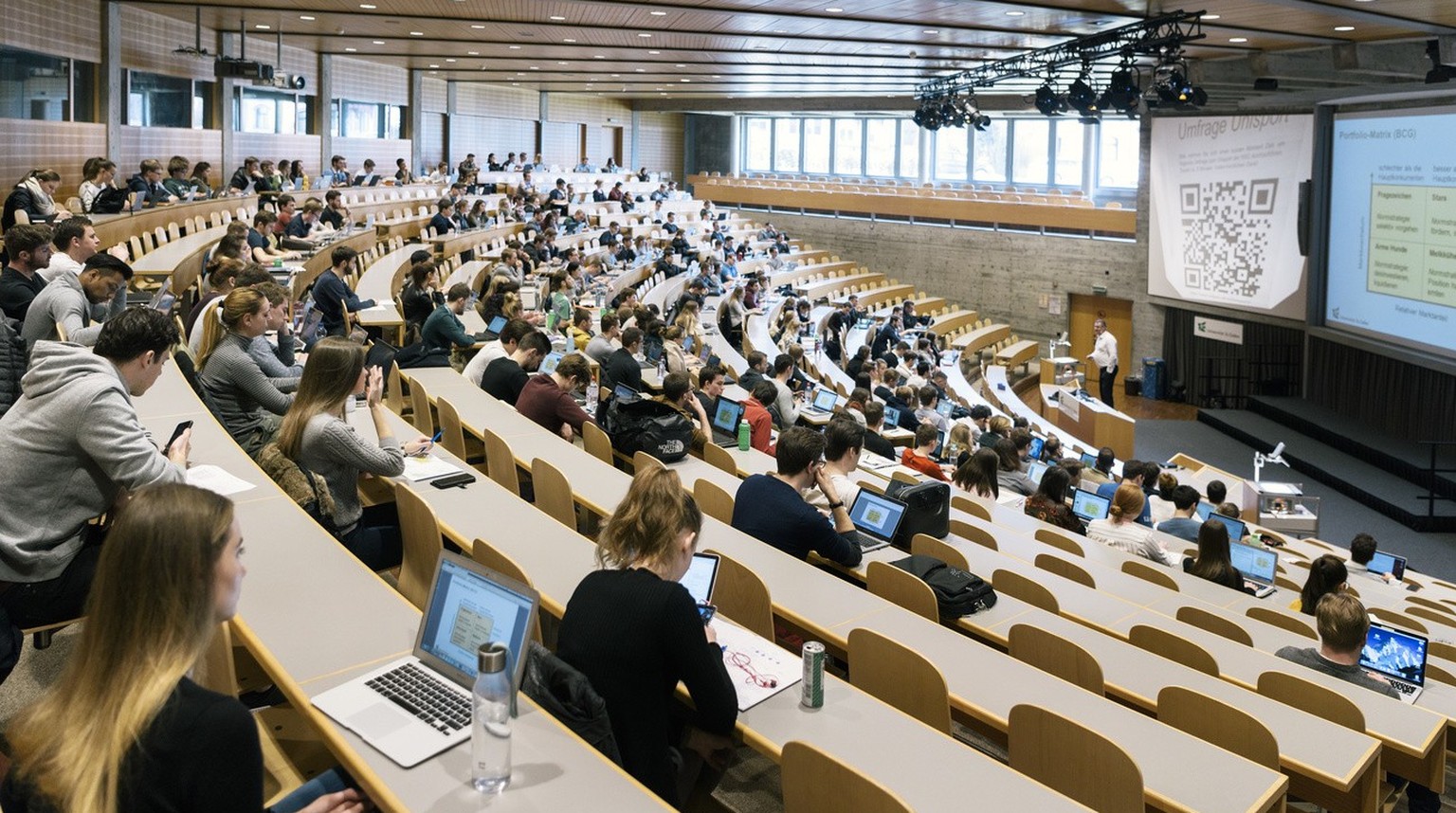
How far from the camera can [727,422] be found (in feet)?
25.9

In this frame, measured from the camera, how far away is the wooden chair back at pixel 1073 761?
3078 millimetres

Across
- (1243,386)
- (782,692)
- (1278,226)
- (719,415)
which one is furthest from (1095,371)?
(782,692)

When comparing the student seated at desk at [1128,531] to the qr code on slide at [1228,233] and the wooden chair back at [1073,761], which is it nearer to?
the wooden chair back at [1073,761]

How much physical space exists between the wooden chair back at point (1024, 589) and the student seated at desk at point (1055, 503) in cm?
252

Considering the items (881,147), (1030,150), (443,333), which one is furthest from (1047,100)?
(881,147)

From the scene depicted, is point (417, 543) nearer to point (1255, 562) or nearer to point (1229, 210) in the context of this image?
point (1255, 562)

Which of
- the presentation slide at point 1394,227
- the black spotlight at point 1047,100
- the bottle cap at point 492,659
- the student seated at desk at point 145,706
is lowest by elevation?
the bottle cap at point 492,659

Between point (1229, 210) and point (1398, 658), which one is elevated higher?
point (1229, 210)

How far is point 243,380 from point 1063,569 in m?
4.09

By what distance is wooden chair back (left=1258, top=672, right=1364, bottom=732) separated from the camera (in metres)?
4.17

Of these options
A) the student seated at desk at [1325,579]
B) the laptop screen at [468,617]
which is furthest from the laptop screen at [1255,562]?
the laptop screen at [468,617]

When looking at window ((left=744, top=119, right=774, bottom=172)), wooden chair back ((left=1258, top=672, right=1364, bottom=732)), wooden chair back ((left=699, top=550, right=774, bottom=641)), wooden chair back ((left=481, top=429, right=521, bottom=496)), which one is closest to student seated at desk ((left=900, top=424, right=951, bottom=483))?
wooden chair back ((left=481, top=429, right=521, bottom=496))

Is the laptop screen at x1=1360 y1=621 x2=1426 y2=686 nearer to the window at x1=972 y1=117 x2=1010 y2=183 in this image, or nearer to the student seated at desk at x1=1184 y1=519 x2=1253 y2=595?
the student seated at desk at x1=1184 y1=519 x2=1253 y2=595

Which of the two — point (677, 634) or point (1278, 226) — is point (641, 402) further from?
point (1278, 226)
